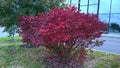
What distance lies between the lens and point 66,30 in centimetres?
699

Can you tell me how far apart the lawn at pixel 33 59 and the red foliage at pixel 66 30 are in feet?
2.35

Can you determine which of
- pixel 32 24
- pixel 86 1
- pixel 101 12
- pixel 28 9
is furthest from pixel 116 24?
pixel 32 24

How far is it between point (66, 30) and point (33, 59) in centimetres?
230

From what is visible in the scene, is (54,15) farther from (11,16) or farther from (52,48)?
(11,16)

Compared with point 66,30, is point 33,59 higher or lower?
lower

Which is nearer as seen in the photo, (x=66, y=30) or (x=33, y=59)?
(x=66, y=30)

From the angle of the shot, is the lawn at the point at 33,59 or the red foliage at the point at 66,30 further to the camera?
the lawn at the point at 33,59

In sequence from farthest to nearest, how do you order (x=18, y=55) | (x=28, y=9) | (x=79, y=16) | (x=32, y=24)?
(x=28, y=9), (x=18, y=55), (x=32, y=24), (x=79, y=16)

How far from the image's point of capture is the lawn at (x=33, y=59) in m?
8.09

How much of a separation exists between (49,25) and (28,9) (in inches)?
144

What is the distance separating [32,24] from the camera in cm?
855

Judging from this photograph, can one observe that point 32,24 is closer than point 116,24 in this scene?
Yes

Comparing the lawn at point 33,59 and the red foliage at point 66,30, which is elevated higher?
the red foliage at point 66,30

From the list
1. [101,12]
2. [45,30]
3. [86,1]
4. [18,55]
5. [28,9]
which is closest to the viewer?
[45,30]
